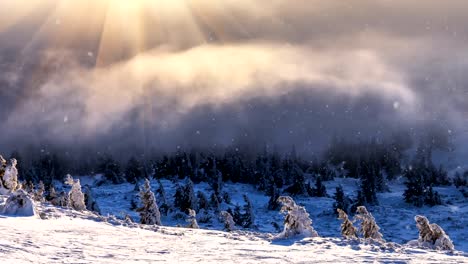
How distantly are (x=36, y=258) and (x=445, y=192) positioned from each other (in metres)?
121

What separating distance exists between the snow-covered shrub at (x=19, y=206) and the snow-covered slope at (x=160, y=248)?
35.7 inches

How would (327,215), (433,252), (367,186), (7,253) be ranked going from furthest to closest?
(367,186)
(327,215)
(433,252)
(7,253)

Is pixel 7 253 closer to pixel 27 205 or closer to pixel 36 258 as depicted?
pixel 36 258

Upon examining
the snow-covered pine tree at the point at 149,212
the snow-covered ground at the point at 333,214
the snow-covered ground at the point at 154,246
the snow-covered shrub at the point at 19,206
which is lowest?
the snow-covered ground at the point at 333,214

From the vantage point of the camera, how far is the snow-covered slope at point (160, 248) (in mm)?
12820

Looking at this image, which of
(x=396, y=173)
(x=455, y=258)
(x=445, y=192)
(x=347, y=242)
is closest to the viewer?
(x=455, y=258)

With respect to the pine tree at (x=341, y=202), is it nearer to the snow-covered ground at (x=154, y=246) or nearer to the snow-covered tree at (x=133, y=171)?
the snow-covered tree at (x=133, y=171)

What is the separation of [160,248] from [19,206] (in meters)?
7.94

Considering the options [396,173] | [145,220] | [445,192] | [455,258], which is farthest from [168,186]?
[455,258]

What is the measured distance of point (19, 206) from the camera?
1948cm

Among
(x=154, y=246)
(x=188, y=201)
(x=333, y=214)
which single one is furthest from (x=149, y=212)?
(x=333, y=214)

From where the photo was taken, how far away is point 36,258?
1178 centimetres

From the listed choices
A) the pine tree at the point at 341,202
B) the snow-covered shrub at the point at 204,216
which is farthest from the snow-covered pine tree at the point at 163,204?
the pine tree at the point at 341,202

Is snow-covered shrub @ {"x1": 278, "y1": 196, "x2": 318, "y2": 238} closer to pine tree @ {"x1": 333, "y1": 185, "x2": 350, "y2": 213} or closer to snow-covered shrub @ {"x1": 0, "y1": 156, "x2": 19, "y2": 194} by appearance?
snow-covered shrub @ {"x1": 0, "y1": 156, "x2": 19, "y2": 194}
